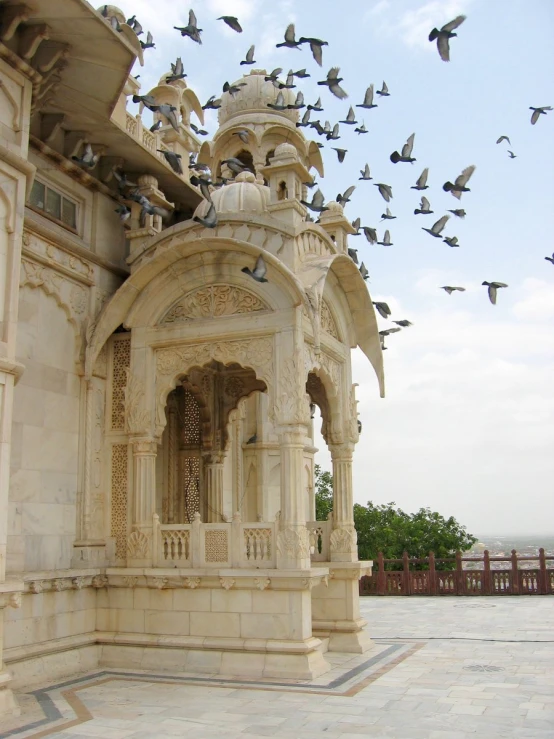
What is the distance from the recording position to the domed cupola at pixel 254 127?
16609 mm

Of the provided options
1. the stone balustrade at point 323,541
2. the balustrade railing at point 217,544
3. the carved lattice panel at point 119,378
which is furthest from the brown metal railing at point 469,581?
the carved lattice panel at point 119,378

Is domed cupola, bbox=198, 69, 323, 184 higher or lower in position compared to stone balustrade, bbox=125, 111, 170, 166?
higher

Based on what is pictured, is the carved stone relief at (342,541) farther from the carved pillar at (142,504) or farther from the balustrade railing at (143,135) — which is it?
the balustrade railing at (143,135)

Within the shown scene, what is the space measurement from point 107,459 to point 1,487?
335cm

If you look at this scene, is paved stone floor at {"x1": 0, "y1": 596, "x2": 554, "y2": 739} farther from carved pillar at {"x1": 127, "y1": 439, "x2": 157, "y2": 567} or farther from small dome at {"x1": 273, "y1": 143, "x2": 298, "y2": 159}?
small dome at {"x1": 273, "y1": 143, "x2": 298, "y2": 159}

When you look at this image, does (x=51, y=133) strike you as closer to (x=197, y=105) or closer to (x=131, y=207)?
(x=131, y=207)

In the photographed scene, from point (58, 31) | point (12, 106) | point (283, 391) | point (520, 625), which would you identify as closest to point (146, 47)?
point (58, 31)

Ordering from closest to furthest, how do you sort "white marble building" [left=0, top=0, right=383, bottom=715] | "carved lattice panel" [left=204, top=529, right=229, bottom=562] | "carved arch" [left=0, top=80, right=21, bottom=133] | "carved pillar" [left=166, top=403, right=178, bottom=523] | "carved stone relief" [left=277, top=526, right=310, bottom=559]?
"carved arch" [left=0, top=80, right=21, bottom=133]
"white marble building" [left=0, top=0, right=383, bottom=715]
"carved stone relief" [left=277, top=526, right=310, bottom=559]
"carved lattice panel" [left=204, top=529, right=229, bottom=562]
"carved pillar" [left=166, top=403, right=178, bottom=523]

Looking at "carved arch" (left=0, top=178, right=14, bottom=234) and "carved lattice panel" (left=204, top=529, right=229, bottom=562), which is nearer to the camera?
"carved arch" (left=0, top=178, right=14, bottom=234)

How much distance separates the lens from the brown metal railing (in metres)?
19.1

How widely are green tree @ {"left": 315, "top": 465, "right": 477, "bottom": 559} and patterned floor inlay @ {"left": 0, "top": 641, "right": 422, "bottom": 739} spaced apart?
1436 centimetres

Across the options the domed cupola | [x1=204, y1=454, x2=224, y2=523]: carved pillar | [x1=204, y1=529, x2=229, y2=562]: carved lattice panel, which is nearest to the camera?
[x1=204, y1=529, x2=229, y2=562]: carved lattice panel

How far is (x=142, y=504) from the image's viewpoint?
33.2ft

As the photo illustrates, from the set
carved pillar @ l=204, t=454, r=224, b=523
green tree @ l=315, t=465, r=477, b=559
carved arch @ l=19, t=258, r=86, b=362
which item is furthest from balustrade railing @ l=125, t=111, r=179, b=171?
green tree @ l=315, t=465, r=477, b=559
